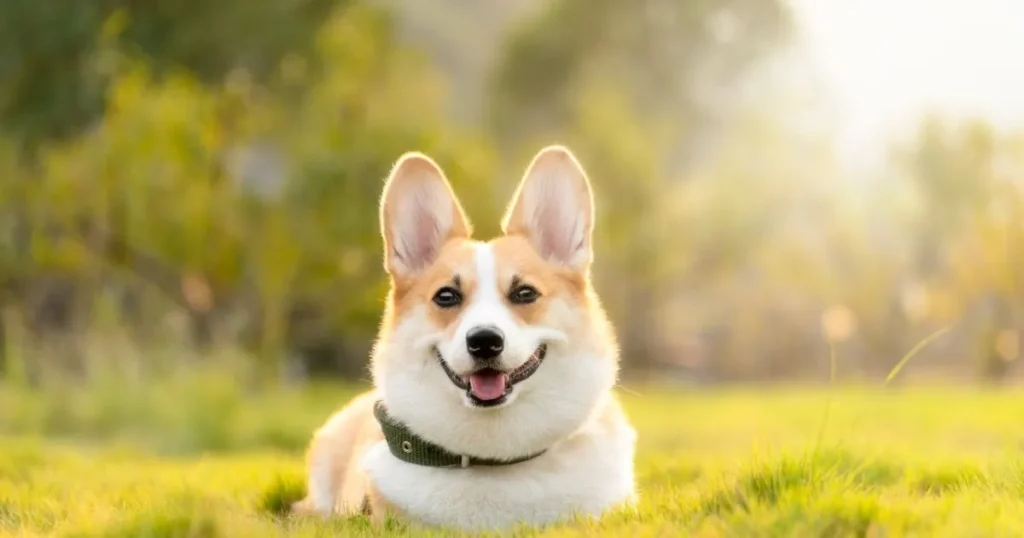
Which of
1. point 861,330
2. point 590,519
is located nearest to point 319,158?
point 590,519

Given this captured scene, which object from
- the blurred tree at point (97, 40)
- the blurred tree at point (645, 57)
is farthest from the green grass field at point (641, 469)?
the blurred tree at point (645, 57)

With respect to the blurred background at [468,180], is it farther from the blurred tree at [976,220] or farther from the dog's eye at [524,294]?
the dog's eye at [524,294]

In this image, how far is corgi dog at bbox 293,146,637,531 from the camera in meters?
3.61

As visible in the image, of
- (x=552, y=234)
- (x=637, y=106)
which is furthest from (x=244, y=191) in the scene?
(x=552, y=234)

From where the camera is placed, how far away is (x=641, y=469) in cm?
571

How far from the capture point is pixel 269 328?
47.9 feet

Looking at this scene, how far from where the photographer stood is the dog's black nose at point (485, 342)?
3428 mm

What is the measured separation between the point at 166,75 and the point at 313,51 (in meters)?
2.15

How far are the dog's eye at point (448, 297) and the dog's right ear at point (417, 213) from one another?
0.32m

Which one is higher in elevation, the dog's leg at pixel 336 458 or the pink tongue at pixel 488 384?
the pink tongue at pixel 488 384

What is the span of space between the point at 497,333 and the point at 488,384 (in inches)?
9.2

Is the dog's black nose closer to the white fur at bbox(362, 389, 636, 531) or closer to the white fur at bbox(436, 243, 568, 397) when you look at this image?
the white fur at bbox(436, 243, 568, 397)

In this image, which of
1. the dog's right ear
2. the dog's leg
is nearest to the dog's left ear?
the dog's right ear

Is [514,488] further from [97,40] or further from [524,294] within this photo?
[97,40]
